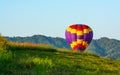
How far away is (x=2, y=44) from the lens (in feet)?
84.1

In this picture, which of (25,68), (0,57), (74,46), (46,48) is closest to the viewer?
(25,68)

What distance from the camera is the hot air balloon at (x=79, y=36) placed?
215 ft

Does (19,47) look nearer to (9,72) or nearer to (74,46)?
(9,72)

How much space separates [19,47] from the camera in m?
33.8

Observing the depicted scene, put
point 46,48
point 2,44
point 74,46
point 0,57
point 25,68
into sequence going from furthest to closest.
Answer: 1. point 74,46
2. point 46,48
3. point 2,44
4. point 0,57
5. point 25,68

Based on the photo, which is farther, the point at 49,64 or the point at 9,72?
the point at 49,64

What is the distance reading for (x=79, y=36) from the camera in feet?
214

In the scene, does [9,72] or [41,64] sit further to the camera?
[41,64]

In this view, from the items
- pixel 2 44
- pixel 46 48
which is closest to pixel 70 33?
pixel 46 48

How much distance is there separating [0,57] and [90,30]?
47637 mm

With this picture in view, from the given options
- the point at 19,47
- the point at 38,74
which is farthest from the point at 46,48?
the point at 38,74

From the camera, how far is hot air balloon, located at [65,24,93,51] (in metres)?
65.5

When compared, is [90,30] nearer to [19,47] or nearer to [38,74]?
[19,47]

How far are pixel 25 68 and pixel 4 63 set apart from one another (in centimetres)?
98
